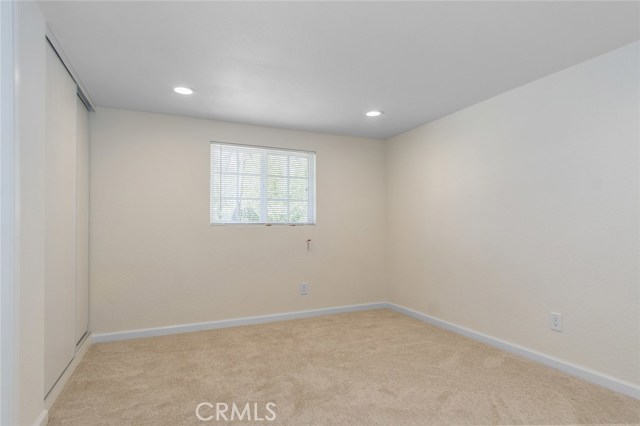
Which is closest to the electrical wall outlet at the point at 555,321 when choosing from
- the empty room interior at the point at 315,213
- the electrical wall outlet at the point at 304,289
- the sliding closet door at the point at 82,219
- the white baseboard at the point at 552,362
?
the empty room interior at the point at 315,213

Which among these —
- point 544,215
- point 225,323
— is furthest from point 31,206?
point 544,215

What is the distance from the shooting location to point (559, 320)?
8.34ft

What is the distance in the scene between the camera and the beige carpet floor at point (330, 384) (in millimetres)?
1961

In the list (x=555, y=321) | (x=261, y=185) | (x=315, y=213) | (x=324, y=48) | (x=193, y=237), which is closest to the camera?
(x=324, y=48)

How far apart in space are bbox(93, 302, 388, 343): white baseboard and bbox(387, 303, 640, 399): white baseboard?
93 cm

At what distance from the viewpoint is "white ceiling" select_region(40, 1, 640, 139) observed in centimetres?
183

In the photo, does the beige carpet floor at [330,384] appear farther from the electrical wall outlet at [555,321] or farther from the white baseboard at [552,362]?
the electrical wall outlet at [555,321]

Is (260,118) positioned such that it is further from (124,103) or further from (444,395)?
(444,395)

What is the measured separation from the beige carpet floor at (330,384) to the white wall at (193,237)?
0.46 meters

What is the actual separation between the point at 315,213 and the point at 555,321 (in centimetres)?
257

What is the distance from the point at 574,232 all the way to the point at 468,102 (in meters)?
1.46

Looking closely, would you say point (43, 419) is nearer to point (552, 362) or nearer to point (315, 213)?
point (315, 213)

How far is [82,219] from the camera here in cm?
295

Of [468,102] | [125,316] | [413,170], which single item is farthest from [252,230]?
[468,102]
